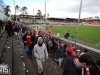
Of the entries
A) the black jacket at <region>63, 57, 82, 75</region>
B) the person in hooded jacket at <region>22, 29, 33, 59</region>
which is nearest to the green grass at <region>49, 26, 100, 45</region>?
the person in hooded jacket at <region>22, 29, 33, 59</region>

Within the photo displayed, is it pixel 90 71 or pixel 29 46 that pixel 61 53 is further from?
pixel 90 71

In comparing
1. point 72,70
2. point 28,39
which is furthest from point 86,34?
point 72,70

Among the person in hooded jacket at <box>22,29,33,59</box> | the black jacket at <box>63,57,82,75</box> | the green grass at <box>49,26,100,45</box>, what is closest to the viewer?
the black jacket at <box>63,57,82,75</box>

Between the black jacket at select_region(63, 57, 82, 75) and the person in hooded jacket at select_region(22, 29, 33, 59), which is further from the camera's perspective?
the person in hooded jacket at select_region(22, 29, 33, 59)

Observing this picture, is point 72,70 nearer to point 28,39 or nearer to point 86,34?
point 28,39

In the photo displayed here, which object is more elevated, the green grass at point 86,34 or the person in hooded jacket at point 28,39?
the person in hooded jacket at point 28,39

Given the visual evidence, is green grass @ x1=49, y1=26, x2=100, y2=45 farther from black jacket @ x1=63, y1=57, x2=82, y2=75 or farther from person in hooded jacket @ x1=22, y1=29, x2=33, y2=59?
black jacket @ x1=63, y1=57, x2=82, y2=75

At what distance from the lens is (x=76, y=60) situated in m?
2.07

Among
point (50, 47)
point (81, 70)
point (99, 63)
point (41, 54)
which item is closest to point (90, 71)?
point (81, 70)

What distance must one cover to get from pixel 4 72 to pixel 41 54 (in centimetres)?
138

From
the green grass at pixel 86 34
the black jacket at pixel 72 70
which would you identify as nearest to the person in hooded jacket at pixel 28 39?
the black jacket at pixel 72 70

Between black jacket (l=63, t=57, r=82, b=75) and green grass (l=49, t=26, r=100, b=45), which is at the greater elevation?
black jacket (l=63, t=57, r=82, b=75)

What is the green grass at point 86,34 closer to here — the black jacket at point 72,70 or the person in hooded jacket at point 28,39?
the person in hooded jacket at point 28,39

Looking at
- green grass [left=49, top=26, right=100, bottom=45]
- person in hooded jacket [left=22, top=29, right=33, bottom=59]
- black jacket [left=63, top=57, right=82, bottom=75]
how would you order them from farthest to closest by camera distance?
green grass [left=49, top=26, right=100, bottom=45] < person in hooded jacket [left=22, top=29, right=33, bottom=59] < black jacket [left=63, top=57, right=82, bottom=75]
